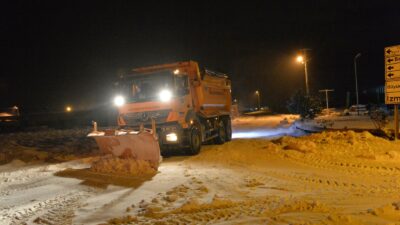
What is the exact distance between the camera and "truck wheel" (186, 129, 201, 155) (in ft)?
48.4

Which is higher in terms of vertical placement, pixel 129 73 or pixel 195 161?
pixel 129 73

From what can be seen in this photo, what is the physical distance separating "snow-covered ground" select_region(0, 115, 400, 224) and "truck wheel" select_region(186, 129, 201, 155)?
1.99ft

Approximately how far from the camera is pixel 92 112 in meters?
48.7

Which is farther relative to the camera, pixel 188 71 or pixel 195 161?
pixel 188 71

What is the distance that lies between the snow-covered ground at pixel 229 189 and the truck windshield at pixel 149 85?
2.61 m

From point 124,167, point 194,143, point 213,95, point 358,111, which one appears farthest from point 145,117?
point 358,111

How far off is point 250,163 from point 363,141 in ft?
15.3

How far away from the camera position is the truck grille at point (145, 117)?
14.3 meters

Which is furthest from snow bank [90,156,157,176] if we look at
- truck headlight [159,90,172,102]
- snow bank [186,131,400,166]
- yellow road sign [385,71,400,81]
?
yellow road sign [385,71,400,81]

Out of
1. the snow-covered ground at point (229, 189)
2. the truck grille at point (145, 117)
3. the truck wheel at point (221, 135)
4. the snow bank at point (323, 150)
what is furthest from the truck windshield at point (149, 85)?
the truck wheel at point (221, 135)

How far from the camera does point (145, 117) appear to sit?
47.9ft

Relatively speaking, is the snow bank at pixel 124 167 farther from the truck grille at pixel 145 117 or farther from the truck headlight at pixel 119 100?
the truck headlight at pixel 119 100

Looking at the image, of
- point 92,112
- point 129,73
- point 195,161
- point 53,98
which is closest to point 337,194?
point 195,161

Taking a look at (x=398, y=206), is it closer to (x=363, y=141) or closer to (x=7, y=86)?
(x=363, y=141)
